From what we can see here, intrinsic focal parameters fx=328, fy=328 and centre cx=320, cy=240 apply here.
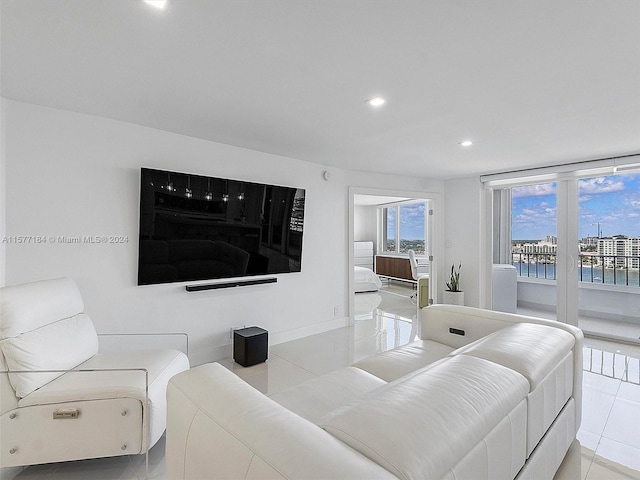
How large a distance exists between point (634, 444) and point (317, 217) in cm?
348

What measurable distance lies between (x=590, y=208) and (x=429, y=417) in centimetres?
479

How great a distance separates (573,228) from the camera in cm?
439

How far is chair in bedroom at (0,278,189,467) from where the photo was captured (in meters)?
1.72

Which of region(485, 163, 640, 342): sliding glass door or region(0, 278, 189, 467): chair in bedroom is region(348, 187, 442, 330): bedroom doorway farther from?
region(0, 278, 189, 467): chair in bedroom

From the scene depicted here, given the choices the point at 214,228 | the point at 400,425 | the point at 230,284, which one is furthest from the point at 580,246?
the point at 400,425

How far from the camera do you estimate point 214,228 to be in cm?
334

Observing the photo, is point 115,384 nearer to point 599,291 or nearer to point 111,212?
point 111,212

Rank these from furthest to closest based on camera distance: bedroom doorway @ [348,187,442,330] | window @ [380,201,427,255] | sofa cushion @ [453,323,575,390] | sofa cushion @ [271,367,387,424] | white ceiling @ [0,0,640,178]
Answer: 1. window @ [380,201,427,255]
2. bedroom doorway @ [348,187,442,330]
3. sofa cushion @ [271,367,387,424]
4. white ceiling @ [0,0,640,178]
5. sofa cushion @ [453,323,575,390]

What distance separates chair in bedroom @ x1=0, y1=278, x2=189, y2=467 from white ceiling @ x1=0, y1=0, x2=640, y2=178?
1.40 meters

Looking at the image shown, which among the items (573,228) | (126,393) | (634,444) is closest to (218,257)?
(126,393)

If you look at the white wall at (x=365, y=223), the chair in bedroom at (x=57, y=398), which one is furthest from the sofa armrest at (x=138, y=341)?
the white wall at (x=365, y=223)

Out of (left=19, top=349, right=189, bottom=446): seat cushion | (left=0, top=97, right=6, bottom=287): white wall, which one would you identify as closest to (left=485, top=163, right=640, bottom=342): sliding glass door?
(left=19, top=349, right=189, bottom=446): seat cushion

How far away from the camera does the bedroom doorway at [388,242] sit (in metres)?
5.64

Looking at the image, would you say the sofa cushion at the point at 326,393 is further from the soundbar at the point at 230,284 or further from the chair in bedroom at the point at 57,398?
the soundbar at the point at 230,284
